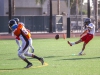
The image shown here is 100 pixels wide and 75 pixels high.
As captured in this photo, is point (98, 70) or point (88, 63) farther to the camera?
point (88, 63)

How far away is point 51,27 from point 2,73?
3818 cm

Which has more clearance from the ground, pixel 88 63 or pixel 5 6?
pixel 5 6

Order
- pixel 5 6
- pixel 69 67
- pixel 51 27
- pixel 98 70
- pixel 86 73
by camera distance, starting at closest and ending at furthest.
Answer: pixel 86 73, pixel 98 70, pixel 69 67, pixel 51 27, pixel 5 6

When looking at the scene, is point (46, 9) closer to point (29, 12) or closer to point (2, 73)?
point (29, 12)

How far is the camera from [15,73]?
12.7 meters

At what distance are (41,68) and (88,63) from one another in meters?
2.44

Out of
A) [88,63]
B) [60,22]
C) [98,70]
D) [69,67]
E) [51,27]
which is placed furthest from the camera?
[60,22]

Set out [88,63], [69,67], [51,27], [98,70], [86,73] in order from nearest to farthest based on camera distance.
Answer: [86,73] < [98,70] < [69,67] < [88,63] < [51,27]

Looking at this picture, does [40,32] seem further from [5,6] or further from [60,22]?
[5,6]

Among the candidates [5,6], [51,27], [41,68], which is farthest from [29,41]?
[5,6]

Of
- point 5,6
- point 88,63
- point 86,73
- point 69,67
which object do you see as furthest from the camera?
point 5,6

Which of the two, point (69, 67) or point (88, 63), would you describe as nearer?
point (69, 67)

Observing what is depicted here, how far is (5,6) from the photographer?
71875mm

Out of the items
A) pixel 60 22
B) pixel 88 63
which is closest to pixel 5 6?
pixel 60 22
